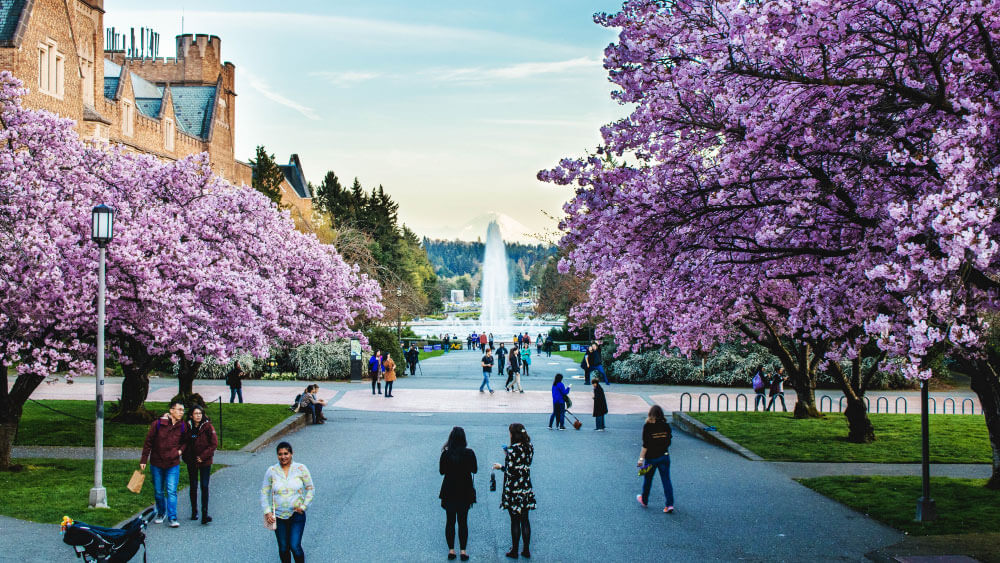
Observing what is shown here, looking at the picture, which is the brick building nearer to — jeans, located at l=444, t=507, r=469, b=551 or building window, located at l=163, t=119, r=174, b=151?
building window, located at l=163, t=119, r=174, b=151

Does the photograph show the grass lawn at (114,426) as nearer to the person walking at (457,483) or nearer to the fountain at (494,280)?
→ the person walking at (457,483)

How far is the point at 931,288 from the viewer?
889cm

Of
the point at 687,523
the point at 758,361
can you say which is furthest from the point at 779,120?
the point at 758,361

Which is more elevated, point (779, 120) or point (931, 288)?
point (779, 120)

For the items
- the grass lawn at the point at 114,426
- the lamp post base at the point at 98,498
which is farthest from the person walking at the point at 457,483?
the grass lawn at the point at 114,426

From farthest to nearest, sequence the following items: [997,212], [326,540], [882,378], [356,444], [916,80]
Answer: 1. [882,378]
2. [356,444]
3. [326,540]
4. [916,80]
5. [997,212]

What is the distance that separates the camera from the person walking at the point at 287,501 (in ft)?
30.7

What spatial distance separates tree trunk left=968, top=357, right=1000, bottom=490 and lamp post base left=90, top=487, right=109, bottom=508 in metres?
12.4

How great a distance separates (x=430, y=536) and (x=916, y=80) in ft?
26.5

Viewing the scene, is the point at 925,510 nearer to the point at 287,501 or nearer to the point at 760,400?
the point at 287,501

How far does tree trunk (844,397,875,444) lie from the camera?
2084 cm

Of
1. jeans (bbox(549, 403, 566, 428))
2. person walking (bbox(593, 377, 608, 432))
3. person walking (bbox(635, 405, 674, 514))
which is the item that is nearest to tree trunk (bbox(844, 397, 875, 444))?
person walking (bbox(593, 377, 608, 432))

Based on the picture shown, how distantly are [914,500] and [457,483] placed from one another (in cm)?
825

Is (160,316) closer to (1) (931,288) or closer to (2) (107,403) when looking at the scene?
(2) (107,403)
